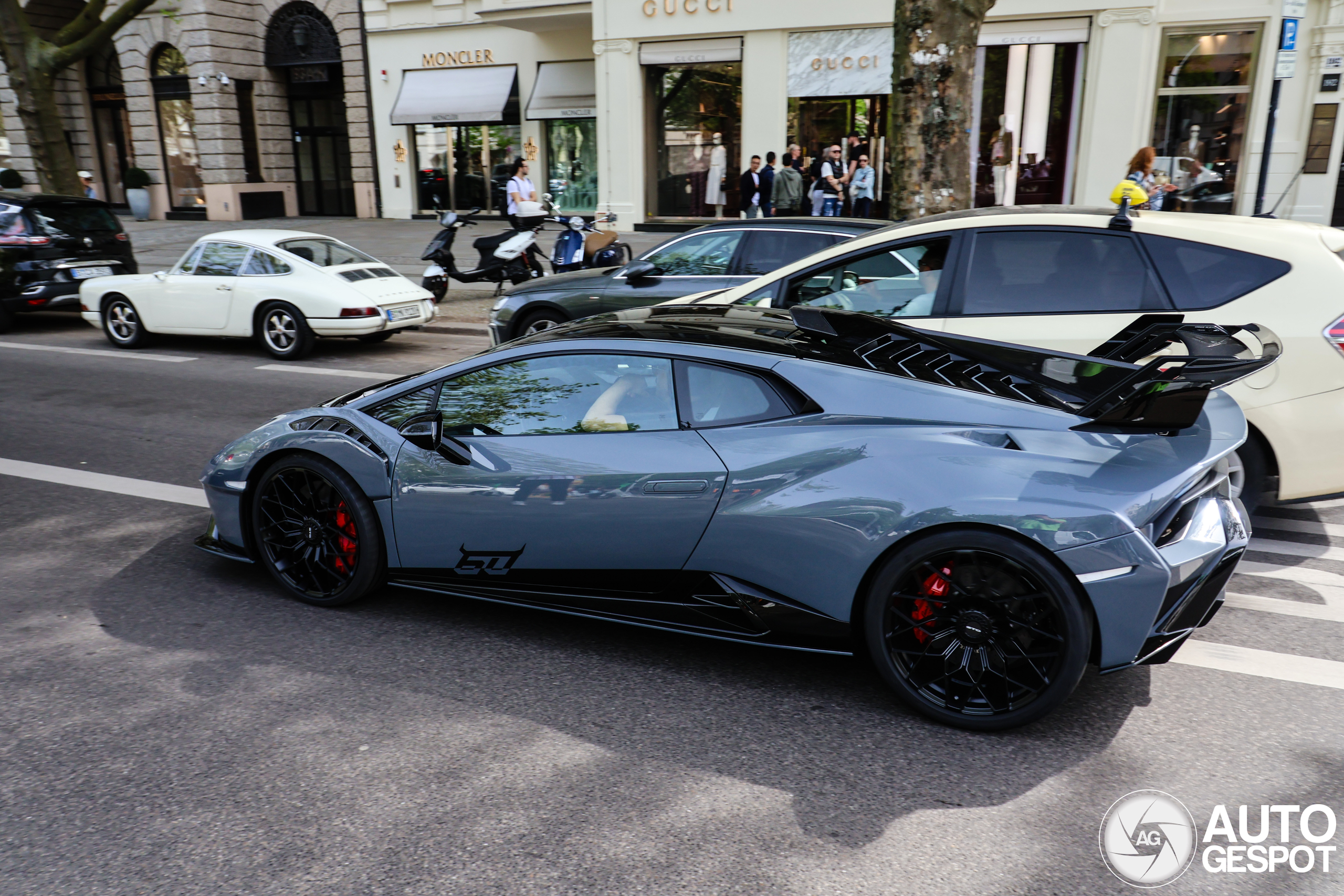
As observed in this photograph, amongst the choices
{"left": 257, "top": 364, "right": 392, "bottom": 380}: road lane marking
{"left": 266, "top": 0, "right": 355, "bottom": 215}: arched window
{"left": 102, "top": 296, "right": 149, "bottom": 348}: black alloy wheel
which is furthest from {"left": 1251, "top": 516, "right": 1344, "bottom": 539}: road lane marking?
{"left": 266, "top": 0, "right": 355, "bottom": 215}: arched window

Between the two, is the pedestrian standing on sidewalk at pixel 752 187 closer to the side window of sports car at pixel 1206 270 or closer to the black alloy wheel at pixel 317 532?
the side window of sports car at pixel 1206 270

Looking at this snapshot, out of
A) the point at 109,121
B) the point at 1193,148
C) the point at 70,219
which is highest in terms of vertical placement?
the point at 109,121

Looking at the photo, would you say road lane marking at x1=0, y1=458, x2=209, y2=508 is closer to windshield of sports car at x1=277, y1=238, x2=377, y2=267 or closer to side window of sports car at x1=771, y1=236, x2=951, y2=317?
side window of sports car at x1=771, y1=236, x2=951, y2=317

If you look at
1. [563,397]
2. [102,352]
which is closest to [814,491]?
[563,397]

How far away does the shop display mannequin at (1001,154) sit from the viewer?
2027 cm

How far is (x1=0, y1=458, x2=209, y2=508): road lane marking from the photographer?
20.3 feet

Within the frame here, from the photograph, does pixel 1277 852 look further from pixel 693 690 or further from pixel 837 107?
pixel 837 107

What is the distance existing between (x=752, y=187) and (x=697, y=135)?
4.41m

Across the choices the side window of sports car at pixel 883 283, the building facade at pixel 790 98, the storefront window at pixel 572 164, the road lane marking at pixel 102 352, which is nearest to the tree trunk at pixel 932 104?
the side window of sports car at pixel 883 283

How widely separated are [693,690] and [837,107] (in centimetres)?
1945

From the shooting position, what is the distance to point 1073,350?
5125 mm

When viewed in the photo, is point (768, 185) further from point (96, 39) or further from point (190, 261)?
point (96, 39)

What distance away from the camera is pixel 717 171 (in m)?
22.5

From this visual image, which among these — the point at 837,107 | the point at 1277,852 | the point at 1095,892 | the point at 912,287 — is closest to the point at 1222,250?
the point at 912,287
